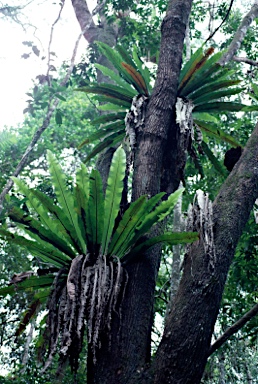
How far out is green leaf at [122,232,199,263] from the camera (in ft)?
6.26

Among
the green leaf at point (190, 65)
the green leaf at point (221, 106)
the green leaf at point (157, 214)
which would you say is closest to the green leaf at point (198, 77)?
the green leaf at point (190, 65)

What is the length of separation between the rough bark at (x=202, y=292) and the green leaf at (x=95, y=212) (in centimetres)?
47

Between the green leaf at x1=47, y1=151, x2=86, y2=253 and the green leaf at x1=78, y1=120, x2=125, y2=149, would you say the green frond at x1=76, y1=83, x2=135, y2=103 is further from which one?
the green leaf at x1=47, y1=151, x2=86, y2=253

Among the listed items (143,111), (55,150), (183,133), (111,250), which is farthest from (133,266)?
(55,150)

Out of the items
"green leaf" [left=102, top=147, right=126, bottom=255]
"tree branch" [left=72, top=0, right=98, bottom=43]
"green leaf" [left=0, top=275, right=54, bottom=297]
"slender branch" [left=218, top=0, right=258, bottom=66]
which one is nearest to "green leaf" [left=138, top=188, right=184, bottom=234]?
"green leaf" [left=102, top=147, right=126, bottom=255]

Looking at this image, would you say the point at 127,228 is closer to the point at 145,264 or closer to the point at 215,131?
the point at 145,264

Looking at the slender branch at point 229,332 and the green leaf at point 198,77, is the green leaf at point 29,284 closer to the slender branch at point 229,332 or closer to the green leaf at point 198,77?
the slender branch at point 229,332

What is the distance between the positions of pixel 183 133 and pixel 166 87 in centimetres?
36

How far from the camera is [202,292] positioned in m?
1.69

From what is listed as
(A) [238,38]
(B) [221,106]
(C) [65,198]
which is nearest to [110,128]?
(B) [221,106]

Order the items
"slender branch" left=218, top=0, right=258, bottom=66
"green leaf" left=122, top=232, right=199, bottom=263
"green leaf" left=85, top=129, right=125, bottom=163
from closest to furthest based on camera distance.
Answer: "green leaf" left=122, top=232, right=199, bottom=263, "green leaf" left=85, top=129, right=125, bottom=163, "slender branch" left=218, top=0, right=258, bottom=66

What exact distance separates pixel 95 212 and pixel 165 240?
1.23 feet

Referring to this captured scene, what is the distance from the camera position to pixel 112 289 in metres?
1.86

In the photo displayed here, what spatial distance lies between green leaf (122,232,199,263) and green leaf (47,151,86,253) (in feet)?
0.83
